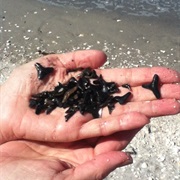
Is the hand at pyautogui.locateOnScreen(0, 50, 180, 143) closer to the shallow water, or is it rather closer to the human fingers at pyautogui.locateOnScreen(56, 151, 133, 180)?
the human fingers at pyautogui.locateOnScreen(56, 151, 133, 180)

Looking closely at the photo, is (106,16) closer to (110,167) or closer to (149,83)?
(149,83)

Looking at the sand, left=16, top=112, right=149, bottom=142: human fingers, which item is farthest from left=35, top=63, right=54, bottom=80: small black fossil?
the sand

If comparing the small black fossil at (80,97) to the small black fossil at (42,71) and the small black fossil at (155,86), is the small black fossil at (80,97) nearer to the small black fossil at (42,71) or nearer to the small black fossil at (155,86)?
the small black fossil at (42,71)

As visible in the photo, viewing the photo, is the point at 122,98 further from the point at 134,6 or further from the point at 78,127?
the point at 134,6

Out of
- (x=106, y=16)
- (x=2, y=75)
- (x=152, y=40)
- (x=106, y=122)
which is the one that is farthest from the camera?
(x=106, y=16)

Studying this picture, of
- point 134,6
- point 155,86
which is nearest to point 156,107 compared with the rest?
point 155,86

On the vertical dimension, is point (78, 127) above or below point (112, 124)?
below

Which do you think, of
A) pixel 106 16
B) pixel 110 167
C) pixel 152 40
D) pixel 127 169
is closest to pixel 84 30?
pixel 106 16
